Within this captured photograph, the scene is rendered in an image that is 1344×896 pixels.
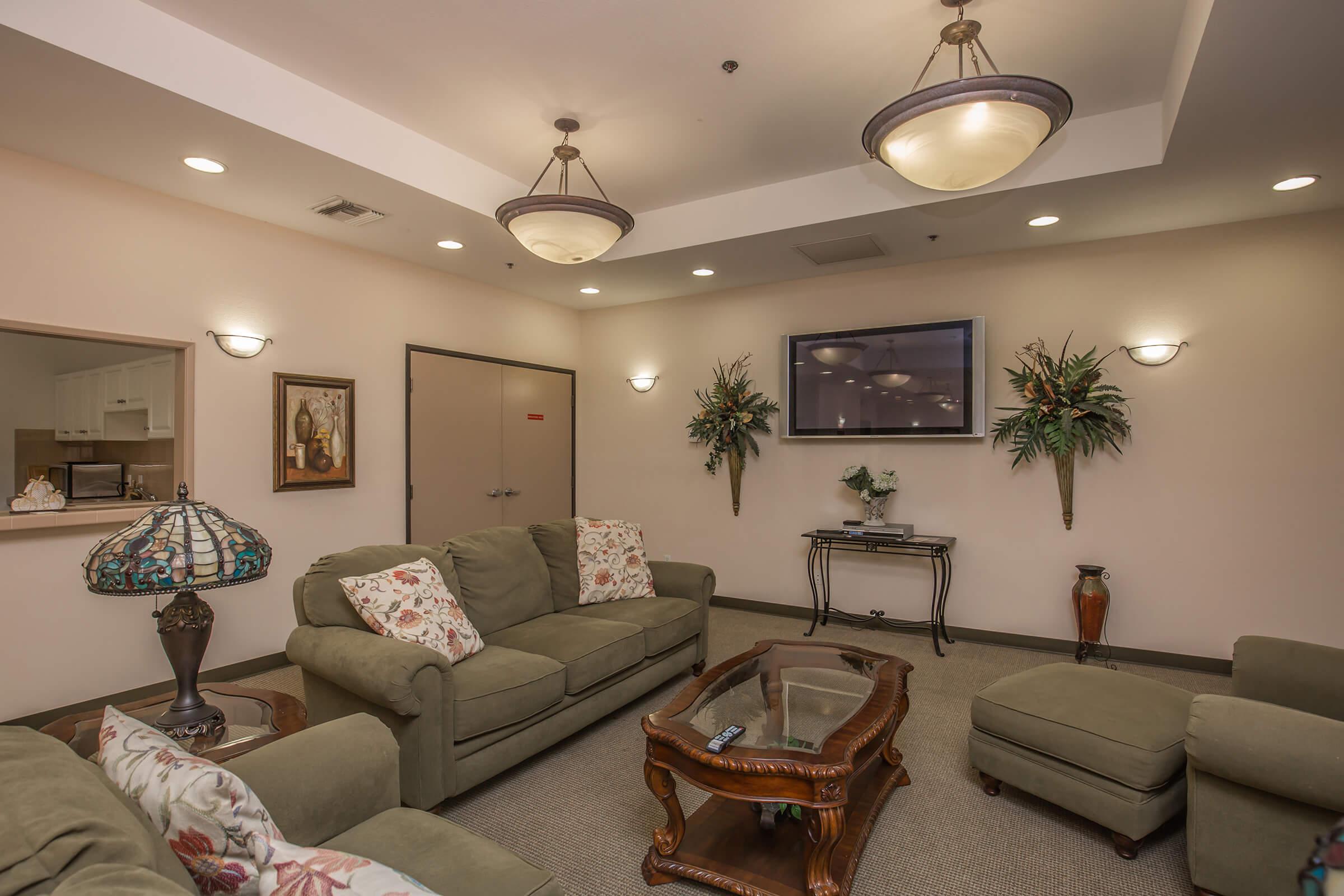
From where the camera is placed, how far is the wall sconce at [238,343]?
3.83 metres

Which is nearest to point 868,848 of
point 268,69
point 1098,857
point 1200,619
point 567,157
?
point 1098,857

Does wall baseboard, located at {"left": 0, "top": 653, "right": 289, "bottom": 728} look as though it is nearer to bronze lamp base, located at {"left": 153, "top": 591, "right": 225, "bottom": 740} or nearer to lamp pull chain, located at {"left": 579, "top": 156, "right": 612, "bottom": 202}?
bronze lamp base, located at {"left": 153, "top": 591, "right": 225, "bottom": 740}

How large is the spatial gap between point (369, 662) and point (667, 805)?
1152mm

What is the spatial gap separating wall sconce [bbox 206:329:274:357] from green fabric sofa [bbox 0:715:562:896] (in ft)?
9.92

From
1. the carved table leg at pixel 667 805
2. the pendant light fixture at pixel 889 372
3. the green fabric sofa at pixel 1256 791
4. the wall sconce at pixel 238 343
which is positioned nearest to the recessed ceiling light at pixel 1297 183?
the pendant light fixture at pixel 889 372

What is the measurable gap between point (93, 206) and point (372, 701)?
304 cm

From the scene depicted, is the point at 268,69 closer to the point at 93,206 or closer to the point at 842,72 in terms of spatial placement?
the point at 93,206

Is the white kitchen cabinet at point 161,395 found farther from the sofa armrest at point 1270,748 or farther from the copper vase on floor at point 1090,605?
the copper vase on floor at point 1090,605

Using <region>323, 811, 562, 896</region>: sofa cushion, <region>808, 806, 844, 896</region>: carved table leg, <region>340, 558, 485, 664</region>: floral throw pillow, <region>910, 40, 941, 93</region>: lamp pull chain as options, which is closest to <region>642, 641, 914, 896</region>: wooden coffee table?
<region>808, 806, 844, 896</region>: carved table leg

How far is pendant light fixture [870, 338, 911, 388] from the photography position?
4.85 m

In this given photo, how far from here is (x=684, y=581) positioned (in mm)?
3965

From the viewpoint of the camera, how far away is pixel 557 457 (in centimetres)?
630

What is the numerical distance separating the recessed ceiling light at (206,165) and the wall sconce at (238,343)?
0.94 meters

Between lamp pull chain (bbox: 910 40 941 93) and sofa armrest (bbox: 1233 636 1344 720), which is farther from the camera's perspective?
lamp pull chain (bbox: 910 40 941 93)
